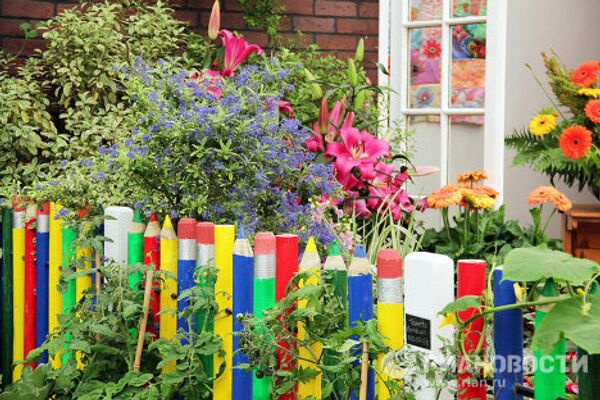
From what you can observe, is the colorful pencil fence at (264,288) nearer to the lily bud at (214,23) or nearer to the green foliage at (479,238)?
the green foliage at (479,238)

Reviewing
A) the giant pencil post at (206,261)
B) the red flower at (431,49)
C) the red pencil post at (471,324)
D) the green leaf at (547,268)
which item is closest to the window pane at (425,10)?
the red flower at (431,49)

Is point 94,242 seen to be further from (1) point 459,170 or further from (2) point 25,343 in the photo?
(1) point 459,170

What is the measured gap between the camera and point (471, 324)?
6.33 ft

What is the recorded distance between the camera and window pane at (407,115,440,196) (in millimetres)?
5445

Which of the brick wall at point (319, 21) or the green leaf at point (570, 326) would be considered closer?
the green leaf at point (570, 326)

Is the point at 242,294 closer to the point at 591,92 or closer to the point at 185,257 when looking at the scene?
the point at 185,257

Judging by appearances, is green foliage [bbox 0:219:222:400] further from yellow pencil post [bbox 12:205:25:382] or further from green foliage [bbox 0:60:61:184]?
green foliage [bbox 0:60:61:184]

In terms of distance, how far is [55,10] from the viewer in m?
5.21

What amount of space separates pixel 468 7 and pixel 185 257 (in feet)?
10.3

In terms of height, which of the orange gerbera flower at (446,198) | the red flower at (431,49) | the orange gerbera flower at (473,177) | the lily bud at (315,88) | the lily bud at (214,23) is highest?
the lily bud at (214,23)

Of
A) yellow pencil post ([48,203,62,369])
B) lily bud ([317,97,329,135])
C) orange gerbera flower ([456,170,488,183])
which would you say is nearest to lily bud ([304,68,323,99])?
lily bud ([317,97,329,135])

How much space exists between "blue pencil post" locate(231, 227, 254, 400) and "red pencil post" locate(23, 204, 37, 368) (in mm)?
1268

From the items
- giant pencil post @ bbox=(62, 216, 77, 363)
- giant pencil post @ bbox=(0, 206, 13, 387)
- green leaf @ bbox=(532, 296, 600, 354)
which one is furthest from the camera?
giant pencil post @ bbox=(0, 206, 13, 387)

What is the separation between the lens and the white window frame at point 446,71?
516cm
